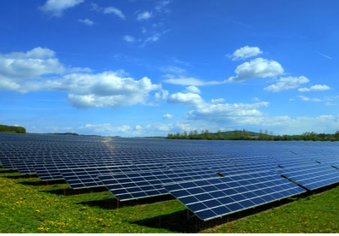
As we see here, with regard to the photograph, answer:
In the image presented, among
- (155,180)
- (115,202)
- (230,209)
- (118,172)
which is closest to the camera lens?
(230,209)

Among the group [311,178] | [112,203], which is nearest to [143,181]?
[112,203]

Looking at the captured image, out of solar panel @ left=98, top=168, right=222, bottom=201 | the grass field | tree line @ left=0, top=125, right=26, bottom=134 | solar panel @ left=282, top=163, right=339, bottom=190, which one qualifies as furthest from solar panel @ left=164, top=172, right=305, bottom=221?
tree line @ left=0, top=125, right=26, bottom=134

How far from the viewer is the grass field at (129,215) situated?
1289 centimetres

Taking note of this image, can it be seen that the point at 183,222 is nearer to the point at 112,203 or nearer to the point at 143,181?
the point at 143,181

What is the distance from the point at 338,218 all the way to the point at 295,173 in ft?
39.7

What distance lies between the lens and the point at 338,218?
1565 cm

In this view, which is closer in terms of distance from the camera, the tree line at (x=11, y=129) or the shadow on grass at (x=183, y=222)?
the shadow on grass at (x=183, y=222)

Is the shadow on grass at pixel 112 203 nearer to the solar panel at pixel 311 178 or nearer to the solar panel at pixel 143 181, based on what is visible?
the solar panel at pixel 143 181

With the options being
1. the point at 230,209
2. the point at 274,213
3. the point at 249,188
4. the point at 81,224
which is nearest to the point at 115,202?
the point at 81,224

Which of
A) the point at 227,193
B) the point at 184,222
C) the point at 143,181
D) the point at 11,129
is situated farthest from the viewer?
the point at 11,129

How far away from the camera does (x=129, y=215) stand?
15742 millimetres

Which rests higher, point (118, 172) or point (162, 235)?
point (118, 172)

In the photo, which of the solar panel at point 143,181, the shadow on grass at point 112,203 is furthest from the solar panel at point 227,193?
the shadow on grass at point 112,203

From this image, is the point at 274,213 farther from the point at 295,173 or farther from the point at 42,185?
the point at 42,185
